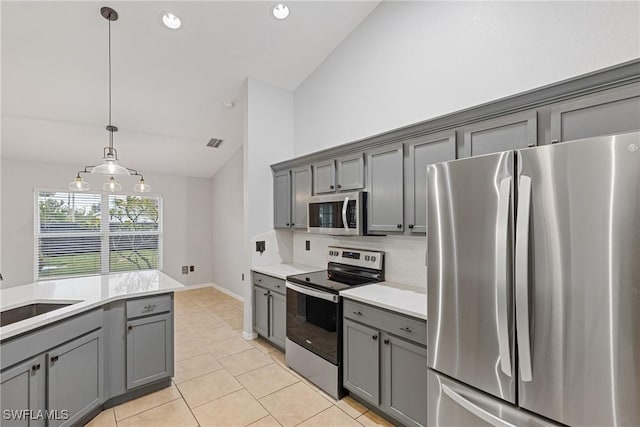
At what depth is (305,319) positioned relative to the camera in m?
2.84

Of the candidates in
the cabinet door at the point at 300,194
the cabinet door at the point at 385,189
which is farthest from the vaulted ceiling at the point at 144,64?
the cabinet door at the point at 385,189

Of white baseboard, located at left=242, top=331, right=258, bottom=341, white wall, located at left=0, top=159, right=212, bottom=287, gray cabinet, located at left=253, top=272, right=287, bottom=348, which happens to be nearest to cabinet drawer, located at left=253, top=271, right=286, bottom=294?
gray cabinet, located at left=253, top=272, right=287, bottom=348

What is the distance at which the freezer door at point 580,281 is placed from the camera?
108cm

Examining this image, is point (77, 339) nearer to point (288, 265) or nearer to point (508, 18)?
point (288, 265)

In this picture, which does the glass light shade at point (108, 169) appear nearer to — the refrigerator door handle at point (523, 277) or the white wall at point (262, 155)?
the white wall at point (262, 155)

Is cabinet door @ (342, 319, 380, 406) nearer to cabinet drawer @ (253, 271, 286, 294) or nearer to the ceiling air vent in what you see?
cabinet drawer @ (253, 271, 286, 294)

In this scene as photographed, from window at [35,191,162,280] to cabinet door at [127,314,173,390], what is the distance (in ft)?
12.6

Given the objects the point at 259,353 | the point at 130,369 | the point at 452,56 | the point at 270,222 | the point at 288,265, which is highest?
the point at 452,56

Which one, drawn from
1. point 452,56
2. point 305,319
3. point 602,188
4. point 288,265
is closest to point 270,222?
point 288,265

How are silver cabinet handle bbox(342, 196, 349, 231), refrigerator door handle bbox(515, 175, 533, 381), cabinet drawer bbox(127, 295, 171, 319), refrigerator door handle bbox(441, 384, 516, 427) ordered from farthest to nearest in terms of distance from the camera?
silver cabinet handle bbox(342, 196, 349, 231) < cabinet drawer bbox(127, 295, 171, 319) < refrigerator door handle bbox(441, 384, 516, 427) < refrigerator door handle bbox(515, 175, 533, 381)

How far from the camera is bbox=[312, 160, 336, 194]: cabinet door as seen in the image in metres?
3.24

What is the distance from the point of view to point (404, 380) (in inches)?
80.4

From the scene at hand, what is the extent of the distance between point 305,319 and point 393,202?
4.47 feet

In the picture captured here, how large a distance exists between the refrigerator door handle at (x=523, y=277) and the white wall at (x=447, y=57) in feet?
3.89
